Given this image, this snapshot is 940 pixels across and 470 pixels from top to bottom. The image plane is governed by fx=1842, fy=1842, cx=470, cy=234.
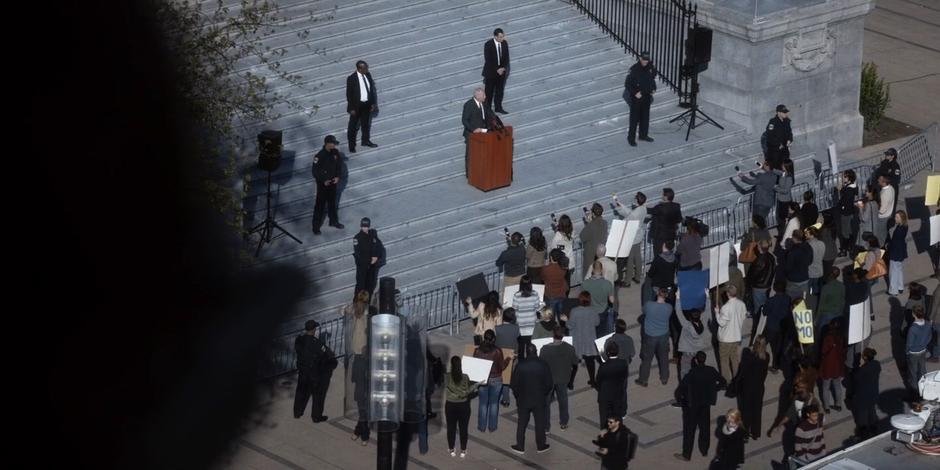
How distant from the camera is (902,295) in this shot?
91.5 feet

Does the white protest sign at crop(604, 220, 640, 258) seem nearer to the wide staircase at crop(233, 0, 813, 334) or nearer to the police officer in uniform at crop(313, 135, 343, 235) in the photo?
the wide staircase at crop(233, 0, 813, 334)

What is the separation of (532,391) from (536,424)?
582 millimetres

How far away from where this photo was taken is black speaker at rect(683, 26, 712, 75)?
3225 centimetres

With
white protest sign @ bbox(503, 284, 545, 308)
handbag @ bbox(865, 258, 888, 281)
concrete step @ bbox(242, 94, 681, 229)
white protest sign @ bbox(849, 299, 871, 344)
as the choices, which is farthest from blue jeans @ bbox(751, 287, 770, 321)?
concrete step @ bbox(242, 94, 681, 229)


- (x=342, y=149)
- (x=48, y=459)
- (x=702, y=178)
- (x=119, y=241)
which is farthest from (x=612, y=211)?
(x=48, y=459)

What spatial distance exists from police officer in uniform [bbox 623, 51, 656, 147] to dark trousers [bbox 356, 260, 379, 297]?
667 centimetres

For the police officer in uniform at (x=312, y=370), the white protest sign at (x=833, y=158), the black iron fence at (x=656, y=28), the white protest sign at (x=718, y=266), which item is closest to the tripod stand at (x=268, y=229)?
the police officer in uniform at (x=312, y=370)

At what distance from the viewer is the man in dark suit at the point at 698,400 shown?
2216 centimetres

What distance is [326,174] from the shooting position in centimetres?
2722

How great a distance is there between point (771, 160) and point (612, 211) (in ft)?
9.88

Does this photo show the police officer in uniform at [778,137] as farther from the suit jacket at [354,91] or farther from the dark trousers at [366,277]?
the dark trousers at [366,277]

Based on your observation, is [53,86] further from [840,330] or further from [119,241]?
[840,330]

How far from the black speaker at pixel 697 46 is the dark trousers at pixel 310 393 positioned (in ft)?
37.5

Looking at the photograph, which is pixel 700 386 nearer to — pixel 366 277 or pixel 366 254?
pixel 366 254
